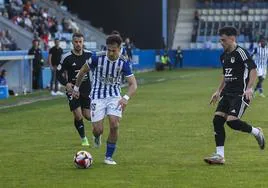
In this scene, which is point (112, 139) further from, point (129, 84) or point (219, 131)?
point (219, 131)

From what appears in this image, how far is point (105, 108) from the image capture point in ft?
37.6

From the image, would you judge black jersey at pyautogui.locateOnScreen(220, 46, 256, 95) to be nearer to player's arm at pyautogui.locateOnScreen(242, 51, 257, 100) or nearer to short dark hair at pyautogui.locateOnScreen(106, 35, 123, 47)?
player's arm at pyautogui.locateOnScreen(242, 51, 257, 100)

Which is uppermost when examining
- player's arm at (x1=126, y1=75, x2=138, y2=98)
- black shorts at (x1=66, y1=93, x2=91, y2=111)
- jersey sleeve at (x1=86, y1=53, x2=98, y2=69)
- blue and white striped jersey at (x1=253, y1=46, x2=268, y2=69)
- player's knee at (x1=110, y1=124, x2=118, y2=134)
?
jersey sleeve at (x1=86, y1=53, x2=98, y2=69)

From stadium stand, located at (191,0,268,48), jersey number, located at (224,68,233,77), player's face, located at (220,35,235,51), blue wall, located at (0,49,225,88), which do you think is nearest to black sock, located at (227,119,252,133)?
jersey number, located at (224,68,233,77)

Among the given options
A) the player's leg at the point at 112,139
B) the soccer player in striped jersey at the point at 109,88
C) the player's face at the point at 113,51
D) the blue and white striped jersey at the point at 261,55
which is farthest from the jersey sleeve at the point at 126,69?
A: the blue and white striped jersey at the point at 261,55

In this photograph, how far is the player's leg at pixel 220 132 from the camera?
11188 millimetres

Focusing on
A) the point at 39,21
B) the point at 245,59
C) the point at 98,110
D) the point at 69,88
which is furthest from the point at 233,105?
the point at 39,21

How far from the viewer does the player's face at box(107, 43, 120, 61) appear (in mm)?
11039

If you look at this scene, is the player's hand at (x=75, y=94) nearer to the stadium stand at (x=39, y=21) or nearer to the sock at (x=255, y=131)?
the sock at (x=255, y=131)

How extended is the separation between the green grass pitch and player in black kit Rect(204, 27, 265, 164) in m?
0.56

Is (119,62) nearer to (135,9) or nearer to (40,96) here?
(40,96)

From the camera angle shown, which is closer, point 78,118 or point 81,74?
point 81,74

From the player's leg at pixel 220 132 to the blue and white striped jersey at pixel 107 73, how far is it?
1.48 meters

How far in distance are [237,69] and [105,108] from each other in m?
2.11
